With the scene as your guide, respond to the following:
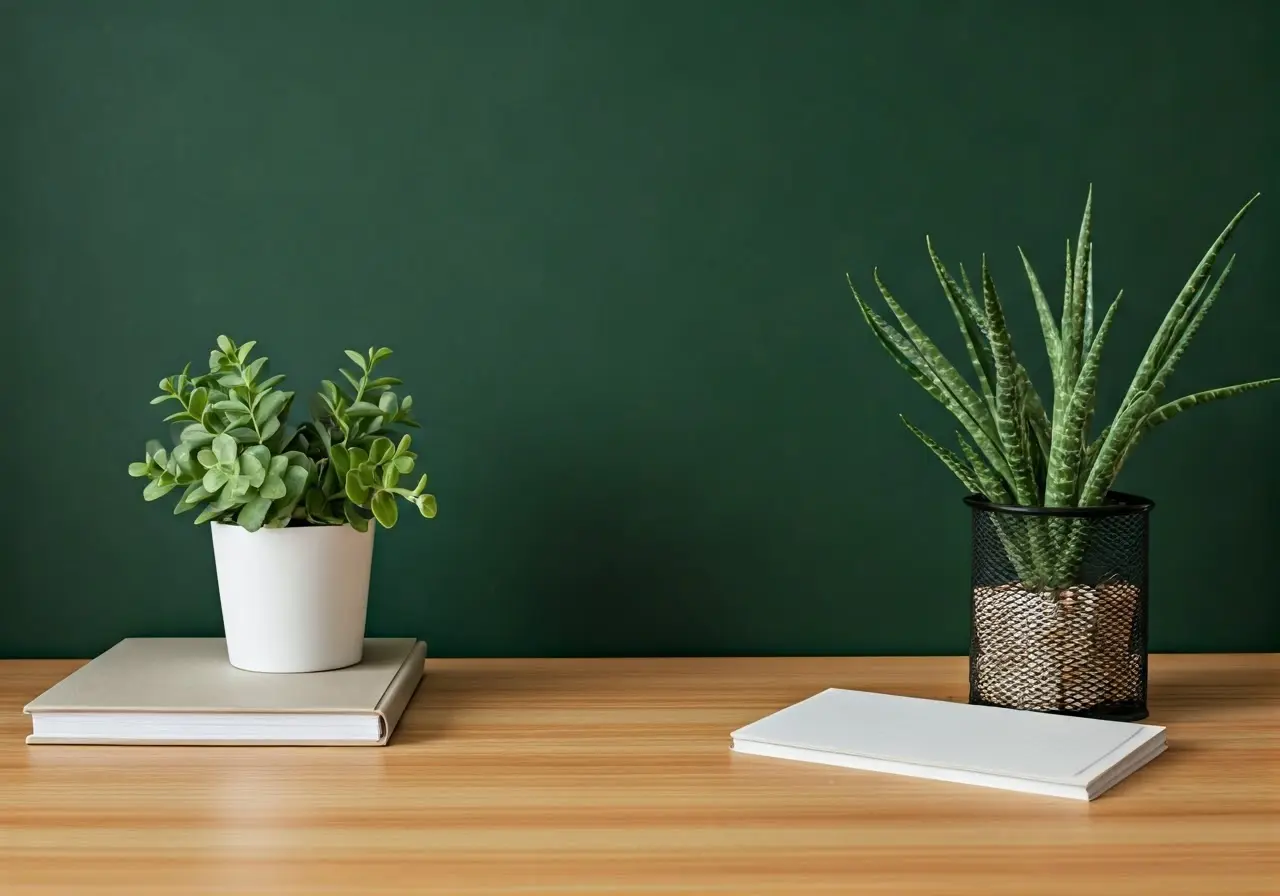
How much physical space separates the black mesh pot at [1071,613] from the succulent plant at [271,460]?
1.45ft

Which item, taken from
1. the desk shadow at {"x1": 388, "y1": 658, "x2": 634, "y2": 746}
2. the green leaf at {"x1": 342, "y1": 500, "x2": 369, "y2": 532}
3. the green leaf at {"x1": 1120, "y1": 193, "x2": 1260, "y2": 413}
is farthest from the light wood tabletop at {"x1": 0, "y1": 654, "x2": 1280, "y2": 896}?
the green leaf at {"x1": 1120, "y1": 193, "x2": 1260, "y2": 413}

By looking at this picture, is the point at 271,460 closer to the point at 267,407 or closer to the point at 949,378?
the point at 267,407

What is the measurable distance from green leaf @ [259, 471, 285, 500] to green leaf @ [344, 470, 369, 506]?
47 mm

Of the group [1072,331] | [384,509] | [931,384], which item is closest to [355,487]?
[384,509]

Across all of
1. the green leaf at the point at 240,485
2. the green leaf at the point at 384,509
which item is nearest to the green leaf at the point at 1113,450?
the green leaf at the point at 384,509

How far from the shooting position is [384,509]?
3.22 feet

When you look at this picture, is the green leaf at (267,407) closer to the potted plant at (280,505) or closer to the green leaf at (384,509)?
the potted plant at (280,505)

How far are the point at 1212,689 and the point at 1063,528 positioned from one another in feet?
0.78

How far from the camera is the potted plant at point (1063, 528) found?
0.96 m

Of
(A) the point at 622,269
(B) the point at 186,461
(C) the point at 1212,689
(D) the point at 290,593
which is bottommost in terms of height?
(C) the point at 1212,689

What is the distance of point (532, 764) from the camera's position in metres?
0.86

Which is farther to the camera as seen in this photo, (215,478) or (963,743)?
(215,478)

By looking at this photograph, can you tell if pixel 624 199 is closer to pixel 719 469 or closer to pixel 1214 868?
pixel 719 469

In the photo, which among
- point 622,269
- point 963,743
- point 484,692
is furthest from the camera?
point 622,269
